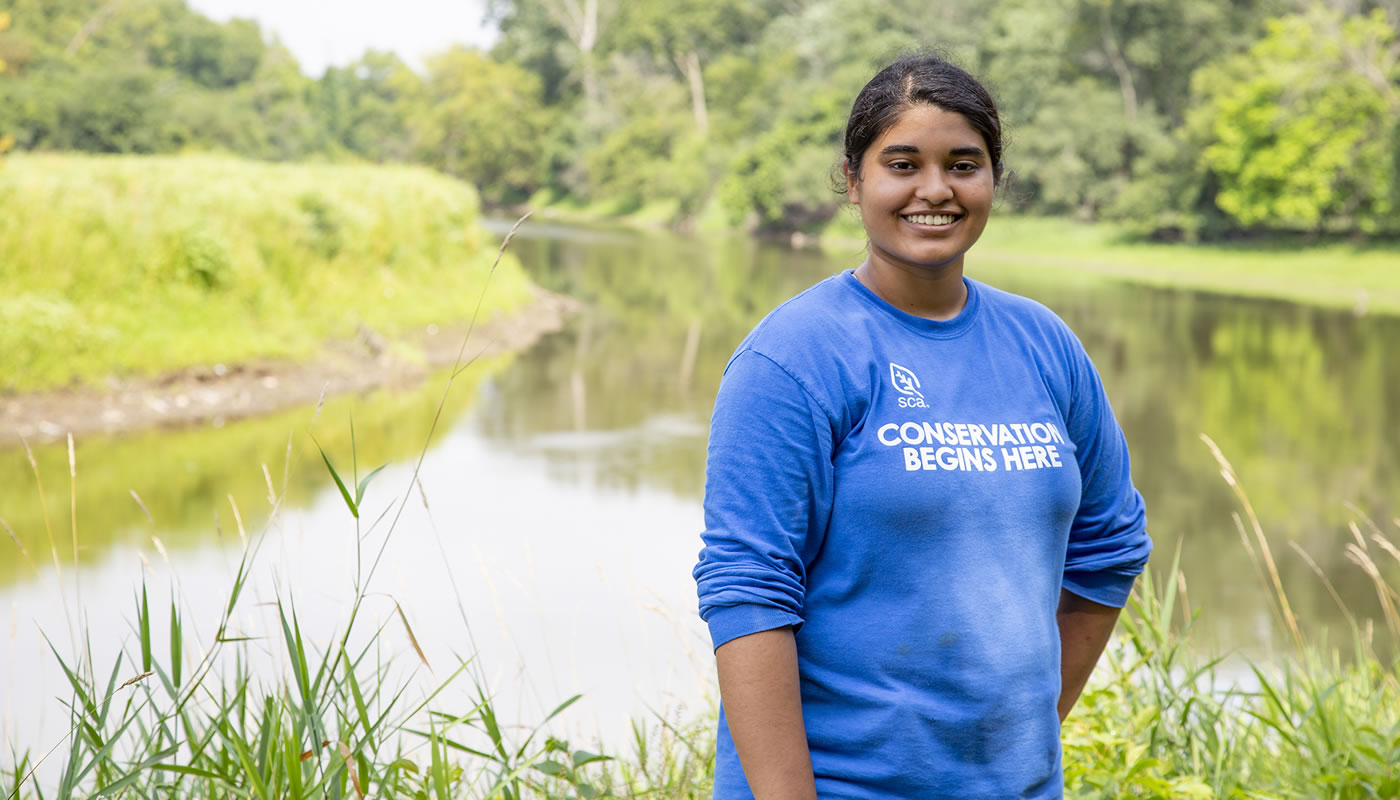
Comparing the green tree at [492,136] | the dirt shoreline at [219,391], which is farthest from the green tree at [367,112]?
the dirt shoreline at [219,391]

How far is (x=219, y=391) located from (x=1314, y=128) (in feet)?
88.7

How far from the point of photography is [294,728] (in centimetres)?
204

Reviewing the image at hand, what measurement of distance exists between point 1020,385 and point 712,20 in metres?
62.7

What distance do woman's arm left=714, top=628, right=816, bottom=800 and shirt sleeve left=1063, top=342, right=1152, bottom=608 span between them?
0.55 m

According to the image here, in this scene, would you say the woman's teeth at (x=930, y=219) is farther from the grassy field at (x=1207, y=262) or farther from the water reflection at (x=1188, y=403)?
the grassy field at (x=1207, y=262)

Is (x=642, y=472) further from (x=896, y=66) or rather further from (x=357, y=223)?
(x=896, y=66)

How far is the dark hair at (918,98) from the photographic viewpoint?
1.66m

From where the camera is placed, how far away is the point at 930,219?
1660 mm

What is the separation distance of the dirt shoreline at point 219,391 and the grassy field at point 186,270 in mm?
174

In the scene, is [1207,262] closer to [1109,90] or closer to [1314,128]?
[1314,128]

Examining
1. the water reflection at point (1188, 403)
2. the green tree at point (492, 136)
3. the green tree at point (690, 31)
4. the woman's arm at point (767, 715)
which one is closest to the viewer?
the woman's arm at point (767, 715)

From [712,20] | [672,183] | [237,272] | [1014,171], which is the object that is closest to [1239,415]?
[237,272]

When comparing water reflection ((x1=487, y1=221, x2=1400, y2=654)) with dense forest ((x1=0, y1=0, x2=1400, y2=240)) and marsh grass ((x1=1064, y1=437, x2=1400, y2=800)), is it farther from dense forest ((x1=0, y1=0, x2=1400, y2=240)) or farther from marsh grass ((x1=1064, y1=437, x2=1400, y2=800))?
dense forest ((x1=0, y1=0, x2=1400, y2=240))

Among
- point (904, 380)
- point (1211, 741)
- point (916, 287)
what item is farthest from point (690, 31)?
point (904, 380)
